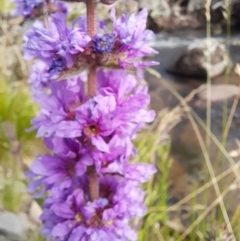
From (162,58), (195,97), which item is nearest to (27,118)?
(195,97)

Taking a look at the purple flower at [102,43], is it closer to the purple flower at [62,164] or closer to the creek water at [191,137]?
the purple flower at [62,164]

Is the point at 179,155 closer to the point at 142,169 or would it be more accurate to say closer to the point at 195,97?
the point at 195,97

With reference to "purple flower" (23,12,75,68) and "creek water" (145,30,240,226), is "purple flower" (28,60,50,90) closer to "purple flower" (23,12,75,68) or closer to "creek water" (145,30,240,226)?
"purple flower" (23,12,75,68)

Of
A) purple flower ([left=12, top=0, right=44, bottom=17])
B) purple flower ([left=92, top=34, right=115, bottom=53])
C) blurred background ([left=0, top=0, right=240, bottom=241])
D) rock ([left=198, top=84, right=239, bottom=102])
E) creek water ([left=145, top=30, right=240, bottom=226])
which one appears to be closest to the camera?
purple flower ([left=92, top=34, right=115, bottom=53])

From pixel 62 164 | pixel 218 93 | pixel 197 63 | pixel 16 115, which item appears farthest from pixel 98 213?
pixel 197 63

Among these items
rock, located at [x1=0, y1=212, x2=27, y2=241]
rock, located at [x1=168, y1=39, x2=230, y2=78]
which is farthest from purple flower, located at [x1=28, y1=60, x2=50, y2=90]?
rock, located at [x1=168, y1=39, x2=230, y2=78]

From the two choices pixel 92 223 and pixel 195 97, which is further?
pixel 195 97
